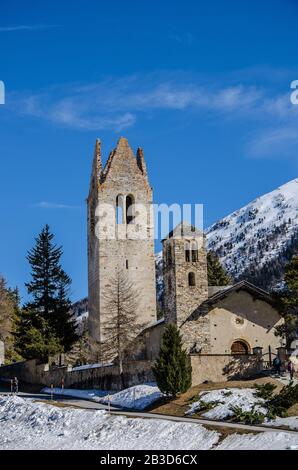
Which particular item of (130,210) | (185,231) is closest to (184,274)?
(185,231)

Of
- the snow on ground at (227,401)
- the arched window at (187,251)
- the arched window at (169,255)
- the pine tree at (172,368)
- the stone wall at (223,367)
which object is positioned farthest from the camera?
the arched window at (169,255)

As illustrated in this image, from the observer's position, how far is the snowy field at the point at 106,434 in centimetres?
2392

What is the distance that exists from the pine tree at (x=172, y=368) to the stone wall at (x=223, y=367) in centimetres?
136

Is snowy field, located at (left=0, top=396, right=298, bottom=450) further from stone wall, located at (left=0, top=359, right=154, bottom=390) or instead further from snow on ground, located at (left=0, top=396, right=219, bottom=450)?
stone wall, located at (left=0, top=359, right=154, bottom=390)

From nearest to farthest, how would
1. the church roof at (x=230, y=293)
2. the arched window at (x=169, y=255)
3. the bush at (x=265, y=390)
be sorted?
the bush at (x=265, y=390), the church roof at (x=230, y=293), the arched window at (x=169, y=255)

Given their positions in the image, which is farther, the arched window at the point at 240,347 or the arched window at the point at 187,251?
the arched window at the point at 240,347

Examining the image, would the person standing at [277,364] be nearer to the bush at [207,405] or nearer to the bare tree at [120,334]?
the bush at [207,405]

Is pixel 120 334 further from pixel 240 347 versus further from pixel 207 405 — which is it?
pixel 207 405

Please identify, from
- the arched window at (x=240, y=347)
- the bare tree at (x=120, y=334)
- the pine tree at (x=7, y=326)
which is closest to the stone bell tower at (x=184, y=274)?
the arched window at (x=240, y=347)

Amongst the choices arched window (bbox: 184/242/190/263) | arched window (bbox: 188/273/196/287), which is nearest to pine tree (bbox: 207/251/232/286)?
arched window (bbox: 184/242/190/263)

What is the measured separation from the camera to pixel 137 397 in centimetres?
3722

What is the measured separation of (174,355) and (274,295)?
717 cm

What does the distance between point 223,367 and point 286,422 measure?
37.7 feet
